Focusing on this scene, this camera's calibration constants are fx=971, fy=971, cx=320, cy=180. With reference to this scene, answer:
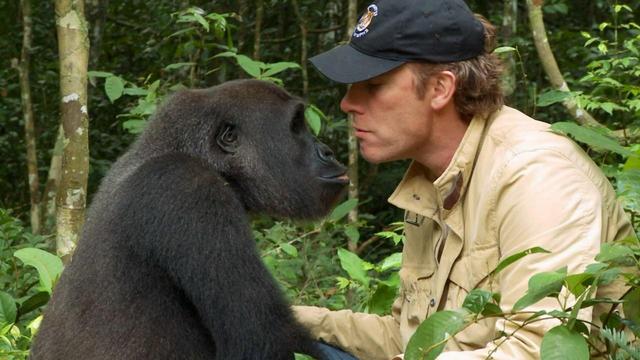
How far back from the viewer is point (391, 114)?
325 cm

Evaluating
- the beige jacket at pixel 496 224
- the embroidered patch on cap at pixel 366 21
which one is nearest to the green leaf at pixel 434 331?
the beige jacket at pixel 496 224

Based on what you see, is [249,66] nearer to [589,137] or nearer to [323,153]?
[323,153]

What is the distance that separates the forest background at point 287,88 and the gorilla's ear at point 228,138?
44 cm

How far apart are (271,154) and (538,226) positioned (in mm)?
1254

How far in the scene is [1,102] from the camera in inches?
399

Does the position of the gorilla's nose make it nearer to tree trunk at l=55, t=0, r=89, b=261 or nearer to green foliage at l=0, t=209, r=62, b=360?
green foliage at l=0, t=209, r=62, b=360

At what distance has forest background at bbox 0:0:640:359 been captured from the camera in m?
3.96

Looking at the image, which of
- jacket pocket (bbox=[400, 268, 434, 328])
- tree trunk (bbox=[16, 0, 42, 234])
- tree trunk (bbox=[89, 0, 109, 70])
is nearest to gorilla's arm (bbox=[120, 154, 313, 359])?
jacket pocket (bbox=[400, 268, 434, 328])

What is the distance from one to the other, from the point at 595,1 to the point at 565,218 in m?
6.91

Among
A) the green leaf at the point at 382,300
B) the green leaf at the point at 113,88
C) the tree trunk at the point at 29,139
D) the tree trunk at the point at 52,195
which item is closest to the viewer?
the green leaf at the point at 382,300

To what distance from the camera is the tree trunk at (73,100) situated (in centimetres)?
501

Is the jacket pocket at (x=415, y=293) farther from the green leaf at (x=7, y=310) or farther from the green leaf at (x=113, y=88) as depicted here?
the green leaf at (x=113, y=88)

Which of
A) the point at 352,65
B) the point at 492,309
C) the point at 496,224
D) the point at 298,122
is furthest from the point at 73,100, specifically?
the point at 492,309

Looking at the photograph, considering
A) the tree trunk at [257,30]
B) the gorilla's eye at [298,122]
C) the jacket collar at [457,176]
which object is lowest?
the tree trunk at [257,30]
